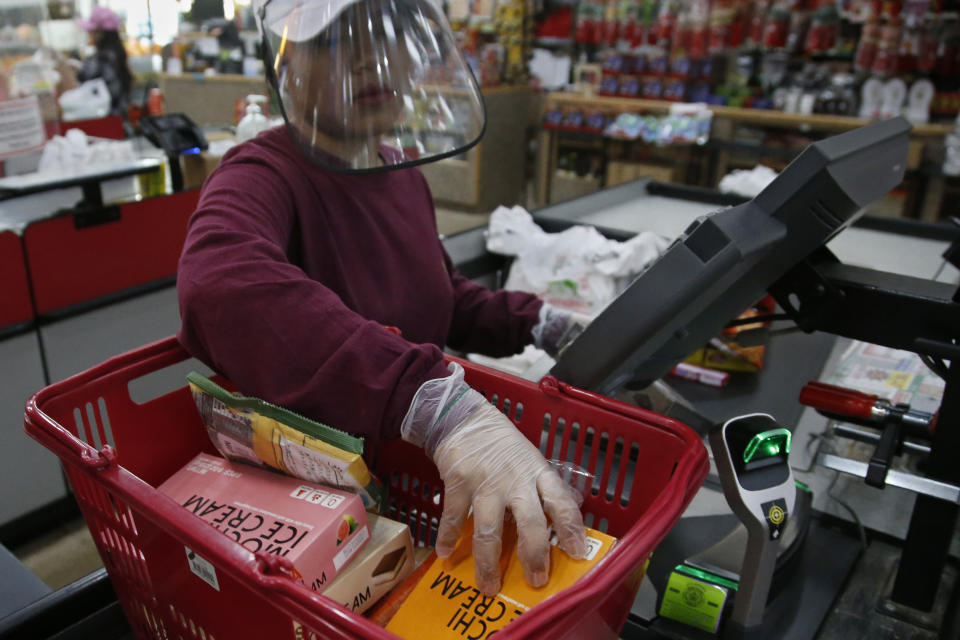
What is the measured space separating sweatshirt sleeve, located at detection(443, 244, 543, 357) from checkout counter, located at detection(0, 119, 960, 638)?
42cm

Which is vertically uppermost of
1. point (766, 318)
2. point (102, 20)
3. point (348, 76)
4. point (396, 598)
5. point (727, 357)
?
point (102, 20)

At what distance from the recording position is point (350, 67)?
1.06 meters

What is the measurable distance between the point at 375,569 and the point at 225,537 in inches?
9.8

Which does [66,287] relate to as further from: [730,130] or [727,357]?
[730,130]

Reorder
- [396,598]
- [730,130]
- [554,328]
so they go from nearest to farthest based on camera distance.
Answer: [396,598] → [554,328] → [730,130]

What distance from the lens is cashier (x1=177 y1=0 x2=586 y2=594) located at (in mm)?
795

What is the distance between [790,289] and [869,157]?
234 millimetres

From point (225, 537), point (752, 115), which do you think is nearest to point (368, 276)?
point (225, 537)

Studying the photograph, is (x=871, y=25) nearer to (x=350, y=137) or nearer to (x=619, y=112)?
(x=619, y=112)

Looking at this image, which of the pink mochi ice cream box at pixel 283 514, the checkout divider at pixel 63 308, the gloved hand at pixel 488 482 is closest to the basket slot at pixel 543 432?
the gloved hand at pixel 488 482

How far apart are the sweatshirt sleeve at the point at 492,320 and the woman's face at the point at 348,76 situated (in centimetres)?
42

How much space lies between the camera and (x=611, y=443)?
875 mm

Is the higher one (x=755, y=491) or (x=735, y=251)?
(x=735, y=251)

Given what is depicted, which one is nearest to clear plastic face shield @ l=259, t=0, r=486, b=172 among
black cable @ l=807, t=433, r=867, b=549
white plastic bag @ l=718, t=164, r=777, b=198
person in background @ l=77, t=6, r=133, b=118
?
black cable @ l=807, t=433, r=867, b=549
